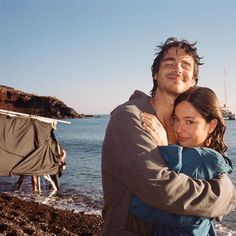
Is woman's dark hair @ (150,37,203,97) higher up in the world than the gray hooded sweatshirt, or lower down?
higher up

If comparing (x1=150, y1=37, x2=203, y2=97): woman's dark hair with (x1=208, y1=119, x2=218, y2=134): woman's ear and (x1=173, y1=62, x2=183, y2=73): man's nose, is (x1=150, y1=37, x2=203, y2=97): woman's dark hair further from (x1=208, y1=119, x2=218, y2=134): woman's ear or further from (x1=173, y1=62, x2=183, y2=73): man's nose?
(x1=208, y1=119, x2=218, y2=134): woman's ear

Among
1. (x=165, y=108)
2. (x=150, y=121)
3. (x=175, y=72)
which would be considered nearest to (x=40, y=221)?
(x=165, y=108)

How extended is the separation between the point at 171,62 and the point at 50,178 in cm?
1465

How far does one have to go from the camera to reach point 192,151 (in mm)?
2139

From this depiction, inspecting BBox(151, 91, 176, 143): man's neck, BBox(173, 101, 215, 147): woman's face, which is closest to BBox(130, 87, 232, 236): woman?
BBox(173, 101, 215, 147): woman's face

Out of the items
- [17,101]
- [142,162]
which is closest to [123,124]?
→ [142,162]

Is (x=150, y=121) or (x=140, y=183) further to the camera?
(x=150, y=121)

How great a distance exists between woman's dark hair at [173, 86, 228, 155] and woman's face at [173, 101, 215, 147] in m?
0.03

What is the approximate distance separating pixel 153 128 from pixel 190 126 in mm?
382

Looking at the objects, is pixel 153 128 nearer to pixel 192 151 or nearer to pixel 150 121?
pixel 150 121

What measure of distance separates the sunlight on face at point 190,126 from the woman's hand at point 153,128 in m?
0.25

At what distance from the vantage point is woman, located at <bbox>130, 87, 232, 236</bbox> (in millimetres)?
2098

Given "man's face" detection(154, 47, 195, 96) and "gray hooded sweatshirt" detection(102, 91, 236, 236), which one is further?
"man's face" detection(154, 47, 195, 96)

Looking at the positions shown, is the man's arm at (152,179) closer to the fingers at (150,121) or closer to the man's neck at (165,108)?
the fingers at (150,121)
